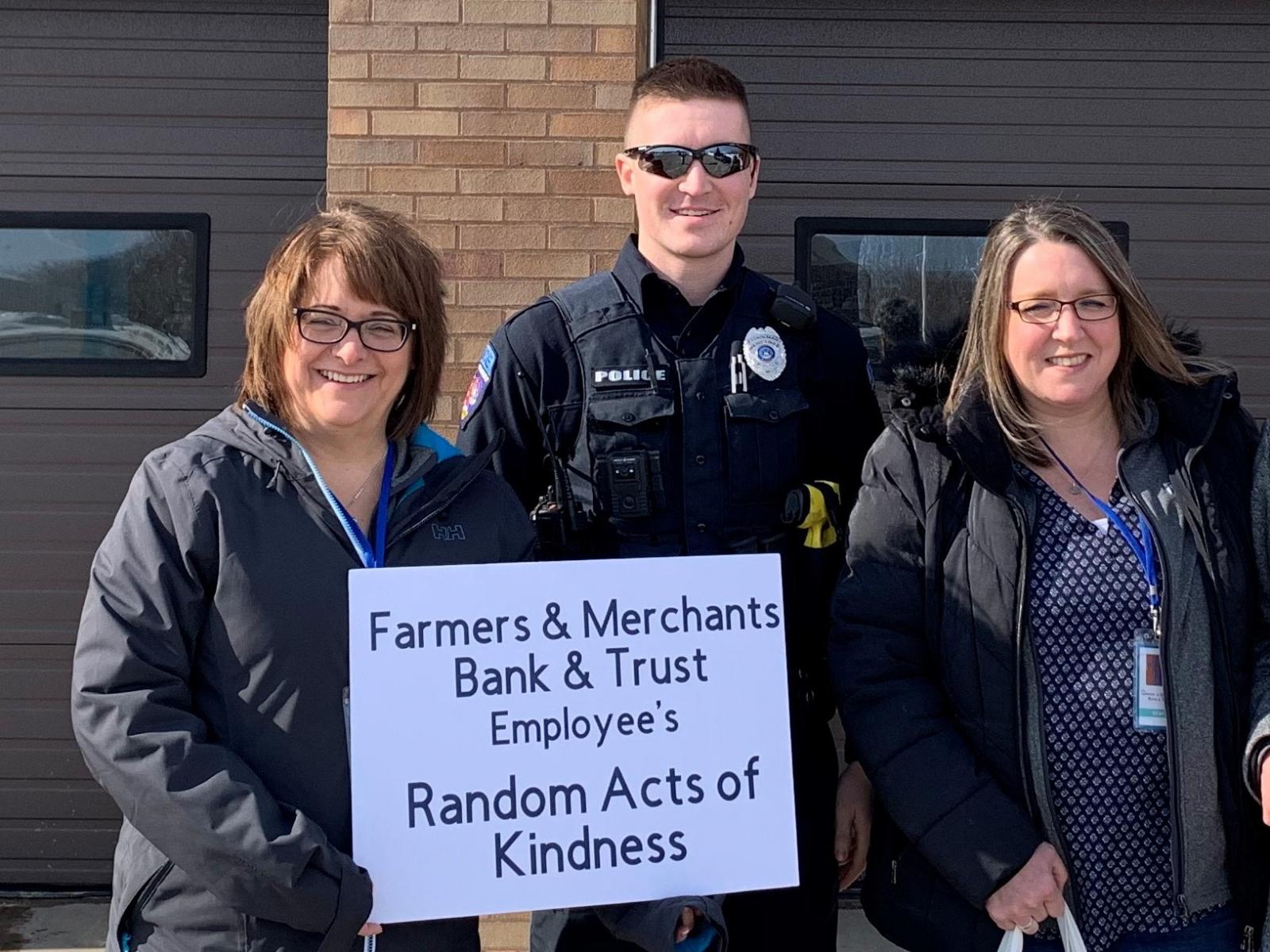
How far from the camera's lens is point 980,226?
4.42 m

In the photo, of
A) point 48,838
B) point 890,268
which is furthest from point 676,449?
point 48,838

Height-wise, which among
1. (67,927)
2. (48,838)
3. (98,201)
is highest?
(98,201)

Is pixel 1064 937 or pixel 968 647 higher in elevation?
pixel 968 647

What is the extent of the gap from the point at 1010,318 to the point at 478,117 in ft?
6.58

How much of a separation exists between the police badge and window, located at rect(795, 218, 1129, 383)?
1.86 metres

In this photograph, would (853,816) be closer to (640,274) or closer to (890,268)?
(640,274)

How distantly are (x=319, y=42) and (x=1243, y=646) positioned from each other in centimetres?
369

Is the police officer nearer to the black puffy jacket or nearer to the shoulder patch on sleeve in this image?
the shoulder patch on sleeve

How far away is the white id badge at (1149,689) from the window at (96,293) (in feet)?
11.5

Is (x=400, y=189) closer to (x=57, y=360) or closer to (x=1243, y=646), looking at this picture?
(x=57, y=360)

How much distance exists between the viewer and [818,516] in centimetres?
255

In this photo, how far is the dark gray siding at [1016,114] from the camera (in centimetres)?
440

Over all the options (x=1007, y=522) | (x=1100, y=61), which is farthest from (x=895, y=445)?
(x=1100, y=61)

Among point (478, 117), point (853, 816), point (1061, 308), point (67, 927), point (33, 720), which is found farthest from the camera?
point (33, 720)
